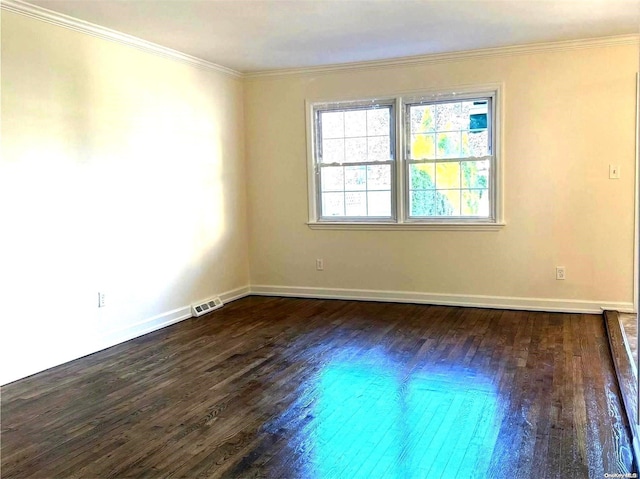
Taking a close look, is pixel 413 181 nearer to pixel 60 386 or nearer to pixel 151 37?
pixel 151 37

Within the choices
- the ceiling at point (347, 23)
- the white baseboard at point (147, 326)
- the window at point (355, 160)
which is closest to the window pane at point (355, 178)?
the window at point (355, 160)

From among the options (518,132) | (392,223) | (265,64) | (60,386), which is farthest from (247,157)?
(60,386)

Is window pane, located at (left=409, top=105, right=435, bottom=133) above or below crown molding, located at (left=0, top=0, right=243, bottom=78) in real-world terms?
below

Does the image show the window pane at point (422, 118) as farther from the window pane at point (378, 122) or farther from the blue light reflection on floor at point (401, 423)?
the blue light reflection on floor at point (401, 423)

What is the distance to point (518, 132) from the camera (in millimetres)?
5113

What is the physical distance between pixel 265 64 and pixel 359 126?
1.14 m

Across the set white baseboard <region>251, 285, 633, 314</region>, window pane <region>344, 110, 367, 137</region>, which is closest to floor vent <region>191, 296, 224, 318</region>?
white baseboard <region>251, 285, 633, 314</region>

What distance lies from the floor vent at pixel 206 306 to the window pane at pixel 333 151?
184cm

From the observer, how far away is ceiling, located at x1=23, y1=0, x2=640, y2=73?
381cm

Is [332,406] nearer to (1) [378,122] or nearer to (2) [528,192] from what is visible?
(2) [528,192]

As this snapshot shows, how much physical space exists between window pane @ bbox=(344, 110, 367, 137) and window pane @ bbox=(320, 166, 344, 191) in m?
0.38

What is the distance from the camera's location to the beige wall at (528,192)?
486cm

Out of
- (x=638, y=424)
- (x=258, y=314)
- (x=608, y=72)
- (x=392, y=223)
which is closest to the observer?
(x=638, y=424)

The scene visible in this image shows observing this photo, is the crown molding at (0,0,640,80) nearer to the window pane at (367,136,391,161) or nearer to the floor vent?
the window pane at (367,136,391,161)
